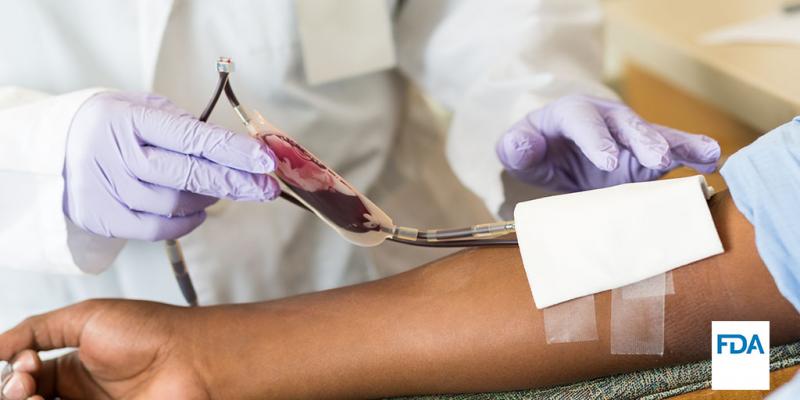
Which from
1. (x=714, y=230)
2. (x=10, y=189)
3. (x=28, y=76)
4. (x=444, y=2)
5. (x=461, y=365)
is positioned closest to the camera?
(x=714, y=230)

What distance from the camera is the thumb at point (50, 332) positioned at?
→ 3.00ft

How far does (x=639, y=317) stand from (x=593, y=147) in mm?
191

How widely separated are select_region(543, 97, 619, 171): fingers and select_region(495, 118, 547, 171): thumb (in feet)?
0.09

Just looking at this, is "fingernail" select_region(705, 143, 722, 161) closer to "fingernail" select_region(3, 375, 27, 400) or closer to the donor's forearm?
the donor's forearm

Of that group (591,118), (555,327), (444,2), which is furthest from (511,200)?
(444,2)

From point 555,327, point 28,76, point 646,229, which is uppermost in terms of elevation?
point 28,76

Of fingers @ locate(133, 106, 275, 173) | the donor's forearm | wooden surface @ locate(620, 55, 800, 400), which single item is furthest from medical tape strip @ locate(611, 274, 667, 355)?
wooden surface @ locate(620, 55, 800, 400)

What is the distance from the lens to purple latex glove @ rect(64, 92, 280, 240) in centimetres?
85

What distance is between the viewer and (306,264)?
125cm

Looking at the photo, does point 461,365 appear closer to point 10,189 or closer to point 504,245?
point 504,245

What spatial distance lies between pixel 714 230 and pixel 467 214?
2.13ft

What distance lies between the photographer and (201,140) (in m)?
0.84

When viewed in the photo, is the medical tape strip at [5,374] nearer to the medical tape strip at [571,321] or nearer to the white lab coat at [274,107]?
the white lab coat at [274,107]

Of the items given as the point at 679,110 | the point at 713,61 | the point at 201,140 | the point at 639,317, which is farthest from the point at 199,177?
the point at 679,110
